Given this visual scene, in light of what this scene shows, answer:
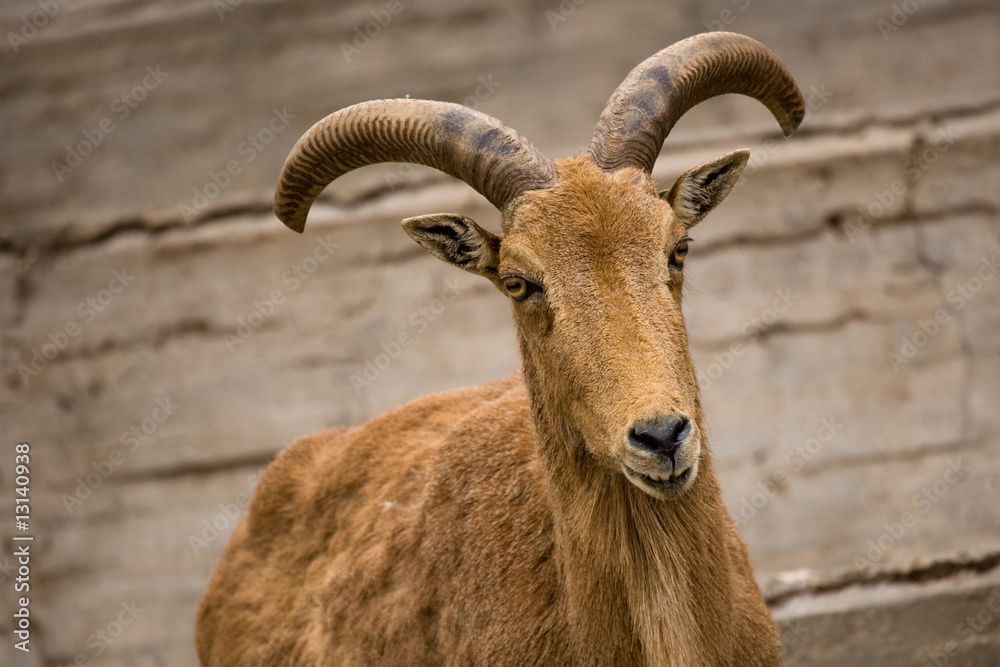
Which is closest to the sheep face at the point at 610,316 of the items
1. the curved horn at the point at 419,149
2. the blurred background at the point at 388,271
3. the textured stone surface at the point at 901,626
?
the curved horn at the point at 419,149

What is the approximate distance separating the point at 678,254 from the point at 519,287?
→ 2.21ft

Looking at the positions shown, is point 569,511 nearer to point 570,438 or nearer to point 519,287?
point 570,438

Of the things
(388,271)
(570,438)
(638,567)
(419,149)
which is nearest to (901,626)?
(638,567)

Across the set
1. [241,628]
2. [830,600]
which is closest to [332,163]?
[241,628]

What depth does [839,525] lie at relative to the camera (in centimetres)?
1026

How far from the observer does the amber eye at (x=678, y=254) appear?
4.19m

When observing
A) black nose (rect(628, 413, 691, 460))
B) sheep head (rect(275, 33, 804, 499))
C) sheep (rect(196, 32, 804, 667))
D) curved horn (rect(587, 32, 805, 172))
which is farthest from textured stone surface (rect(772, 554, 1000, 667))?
black nose (rect(628, 413, 691, 460))

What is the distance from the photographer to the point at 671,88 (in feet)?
15.0

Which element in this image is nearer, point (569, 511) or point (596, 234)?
point (596, 234)

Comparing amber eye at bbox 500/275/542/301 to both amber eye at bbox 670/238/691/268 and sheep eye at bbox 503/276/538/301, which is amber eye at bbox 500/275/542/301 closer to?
sheep eye at bbox 503/276/538/301

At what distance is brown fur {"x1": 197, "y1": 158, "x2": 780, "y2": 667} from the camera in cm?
389

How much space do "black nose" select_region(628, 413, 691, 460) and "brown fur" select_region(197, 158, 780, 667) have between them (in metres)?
0.04

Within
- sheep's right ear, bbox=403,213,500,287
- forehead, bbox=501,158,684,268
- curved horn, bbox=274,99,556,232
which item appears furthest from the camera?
sheep's right ear, bbox=403,213,500,287

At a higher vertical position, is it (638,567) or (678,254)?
(678,254)
